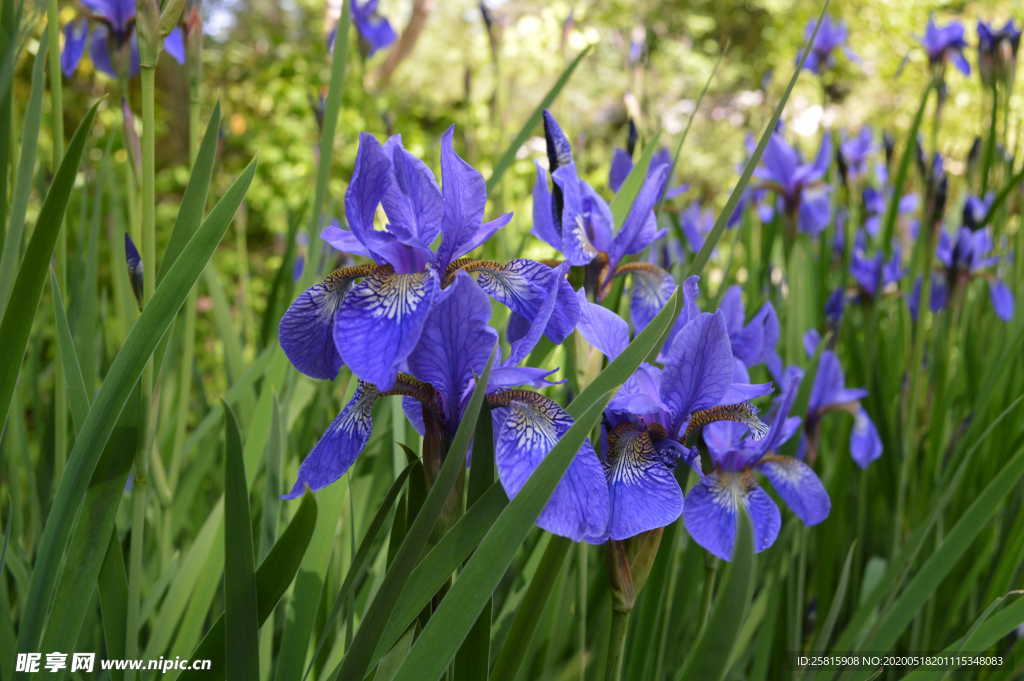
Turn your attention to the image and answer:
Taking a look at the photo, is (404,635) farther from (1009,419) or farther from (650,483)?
(1009,419)

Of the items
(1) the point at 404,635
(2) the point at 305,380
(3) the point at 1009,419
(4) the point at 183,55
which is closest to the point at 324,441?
(1) the point at 404,635

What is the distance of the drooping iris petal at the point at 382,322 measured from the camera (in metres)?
0.58

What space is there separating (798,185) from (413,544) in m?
1.97

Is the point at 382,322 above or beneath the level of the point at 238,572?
above

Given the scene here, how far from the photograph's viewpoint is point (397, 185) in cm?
68

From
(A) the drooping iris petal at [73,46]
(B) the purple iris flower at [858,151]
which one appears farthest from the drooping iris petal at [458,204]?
(B) the purple iris flower at [858,151]

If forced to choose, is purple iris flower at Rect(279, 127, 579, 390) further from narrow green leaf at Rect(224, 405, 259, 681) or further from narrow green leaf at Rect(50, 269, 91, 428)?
narrow green leaf at Rect(50, 269, 91, 428)

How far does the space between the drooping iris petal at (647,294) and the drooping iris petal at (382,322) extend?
19.0 inches

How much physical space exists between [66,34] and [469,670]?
1503mm

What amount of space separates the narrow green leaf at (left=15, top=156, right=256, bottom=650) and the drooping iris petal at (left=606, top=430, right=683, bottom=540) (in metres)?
0.35

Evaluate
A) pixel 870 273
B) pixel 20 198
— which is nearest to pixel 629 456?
pixel 20 198

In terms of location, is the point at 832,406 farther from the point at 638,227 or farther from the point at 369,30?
the point at 369,30

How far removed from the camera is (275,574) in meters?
0.67

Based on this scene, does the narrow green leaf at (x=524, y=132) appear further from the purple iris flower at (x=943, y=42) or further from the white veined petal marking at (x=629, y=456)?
the purple iris flower at (x=943, y=42)
